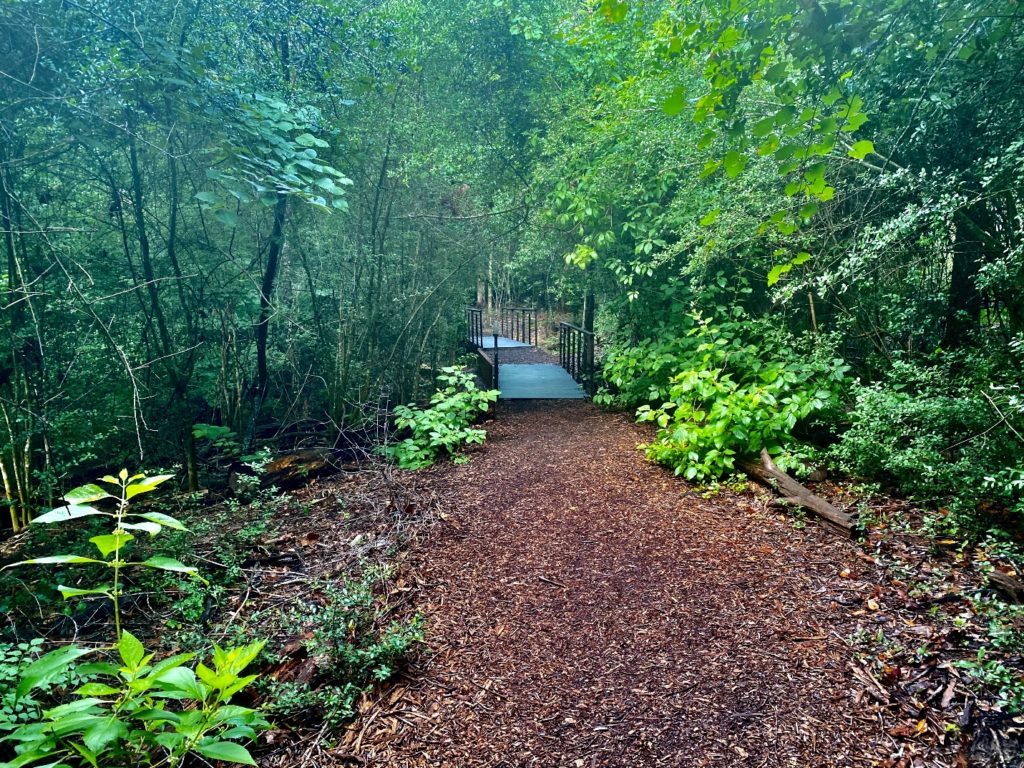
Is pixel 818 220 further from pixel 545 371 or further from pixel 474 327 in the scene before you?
pixel 474 327

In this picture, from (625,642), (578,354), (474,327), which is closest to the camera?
(625,642)

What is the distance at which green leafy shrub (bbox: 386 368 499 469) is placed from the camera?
4852 millimetres

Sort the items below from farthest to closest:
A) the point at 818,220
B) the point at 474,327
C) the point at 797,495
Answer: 1. the point at 474,327
2. the point at 818,220
3. the point at 797,495

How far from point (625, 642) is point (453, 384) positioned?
3796 mm

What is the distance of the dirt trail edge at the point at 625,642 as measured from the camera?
1844 millimetres

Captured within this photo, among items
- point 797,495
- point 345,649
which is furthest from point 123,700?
point 797,495

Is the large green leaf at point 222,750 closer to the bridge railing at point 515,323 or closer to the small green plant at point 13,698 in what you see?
the small green plant at point 13,698

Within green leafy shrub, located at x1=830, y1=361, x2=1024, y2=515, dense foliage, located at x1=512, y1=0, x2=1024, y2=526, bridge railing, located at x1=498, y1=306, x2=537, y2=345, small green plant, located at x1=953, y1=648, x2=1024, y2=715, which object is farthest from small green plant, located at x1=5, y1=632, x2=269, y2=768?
bridge railing, located at x1=498, y1=306, x2=537, y2=345

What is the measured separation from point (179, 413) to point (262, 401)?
1243mm

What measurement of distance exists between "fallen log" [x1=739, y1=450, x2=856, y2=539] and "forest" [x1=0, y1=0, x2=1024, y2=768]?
0.05m

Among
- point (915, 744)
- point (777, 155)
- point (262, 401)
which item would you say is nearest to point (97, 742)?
point (777, 155)

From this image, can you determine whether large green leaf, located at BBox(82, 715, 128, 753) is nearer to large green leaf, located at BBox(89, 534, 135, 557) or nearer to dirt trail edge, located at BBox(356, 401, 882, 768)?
large green leaf, located at BBox(89, 534, 135, 557)

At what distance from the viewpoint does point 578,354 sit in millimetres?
8570

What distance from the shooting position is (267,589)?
9.34 ft
